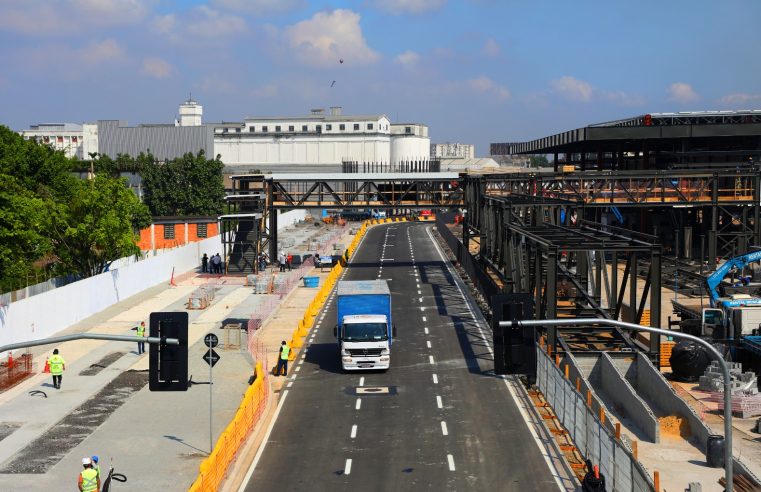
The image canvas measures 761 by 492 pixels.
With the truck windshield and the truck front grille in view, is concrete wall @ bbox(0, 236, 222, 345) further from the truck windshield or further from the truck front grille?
the truck front grille

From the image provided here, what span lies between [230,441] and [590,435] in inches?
414

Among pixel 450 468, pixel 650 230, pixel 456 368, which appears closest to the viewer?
pixel 450 468

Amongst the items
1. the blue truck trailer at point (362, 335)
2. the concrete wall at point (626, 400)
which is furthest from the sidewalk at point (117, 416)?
the concrete wall at point (626, 400)

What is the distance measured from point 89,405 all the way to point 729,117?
290 feet

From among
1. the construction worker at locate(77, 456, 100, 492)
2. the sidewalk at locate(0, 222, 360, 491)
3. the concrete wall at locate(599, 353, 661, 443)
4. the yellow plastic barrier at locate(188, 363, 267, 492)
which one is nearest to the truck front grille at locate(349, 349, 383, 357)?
the sidewalk at locate(0, 222, 360, 491)

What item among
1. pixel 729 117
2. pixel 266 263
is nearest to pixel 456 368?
pixel 266 263

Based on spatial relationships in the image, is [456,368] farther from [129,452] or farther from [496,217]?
[496,217]

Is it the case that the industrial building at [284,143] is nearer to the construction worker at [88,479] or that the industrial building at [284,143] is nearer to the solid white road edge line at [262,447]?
the solid white road edge line at [262,447]

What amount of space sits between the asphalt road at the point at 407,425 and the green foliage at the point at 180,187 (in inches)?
3273

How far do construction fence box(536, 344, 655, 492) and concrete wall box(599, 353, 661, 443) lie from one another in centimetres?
242

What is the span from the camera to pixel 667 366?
42.8 meters

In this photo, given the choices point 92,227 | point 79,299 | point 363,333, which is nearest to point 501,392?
point 363,333

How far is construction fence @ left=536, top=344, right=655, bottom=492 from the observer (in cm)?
2230

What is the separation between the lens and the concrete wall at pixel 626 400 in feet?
102
